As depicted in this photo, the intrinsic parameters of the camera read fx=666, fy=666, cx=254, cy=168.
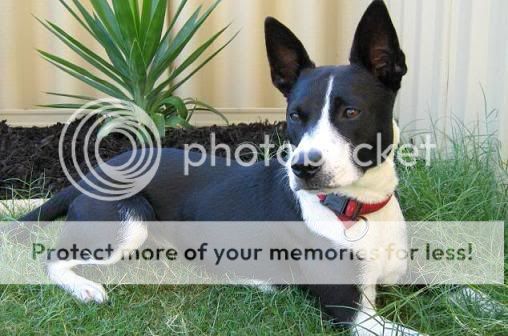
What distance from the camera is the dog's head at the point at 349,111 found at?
1932 millimetres

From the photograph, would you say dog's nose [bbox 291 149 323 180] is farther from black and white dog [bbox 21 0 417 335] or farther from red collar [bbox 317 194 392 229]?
red collar [bbox 317 194 392 229]

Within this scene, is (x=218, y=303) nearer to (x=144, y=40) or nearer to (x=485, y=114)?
(x=485, y=114)

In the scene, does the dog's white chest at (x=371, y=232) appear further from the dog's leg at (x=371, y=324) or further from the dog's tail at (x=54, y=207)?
the dog's tail at (x=54, y=207)

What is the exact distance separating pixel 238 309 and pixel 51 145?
193 centimetres

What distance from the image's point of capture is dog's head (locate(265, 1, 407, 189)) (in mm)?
1932

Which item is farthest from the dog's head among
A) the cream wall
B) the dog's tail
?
the cream wall

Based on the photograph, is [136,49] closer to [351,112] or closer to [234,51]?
[234,51]

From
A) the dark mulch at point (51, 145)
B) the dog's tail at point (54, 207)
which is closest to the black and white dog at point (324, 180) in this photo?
the dog's tail at point (54, 207)

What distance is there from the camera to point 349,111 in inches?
78.2

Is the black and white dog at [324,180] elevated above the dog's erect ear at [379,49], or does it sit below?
below

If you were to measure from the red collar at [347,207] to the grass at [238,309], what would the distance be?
0.29 meters

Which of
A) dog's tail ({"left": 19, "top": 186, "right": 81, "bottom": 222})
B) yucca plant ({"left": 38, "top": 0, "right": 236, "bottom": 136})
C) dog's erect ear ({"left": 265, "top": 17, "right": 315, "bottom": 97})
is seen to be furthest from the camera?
yucca plant ({"left": 38, "top": 0, "right": 236, "bottom": 136})

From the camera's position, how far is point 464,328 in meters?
1.94

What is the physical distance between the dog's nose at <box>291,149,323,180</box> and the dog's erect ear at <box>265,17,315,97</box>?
43 cm
